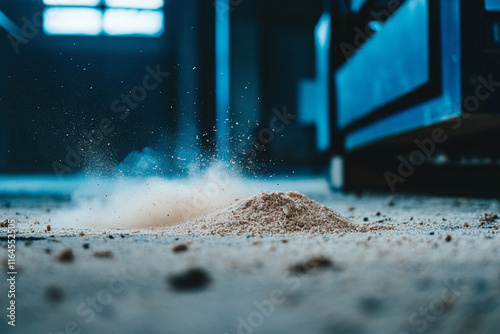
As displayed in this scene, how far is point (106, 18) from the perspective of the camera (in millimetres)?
6949

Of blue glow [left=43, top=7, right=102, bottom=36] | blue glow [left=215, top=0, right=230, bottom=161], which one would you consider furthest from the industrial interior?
blue glow [left=43, top=7, right=102, bottom=36]

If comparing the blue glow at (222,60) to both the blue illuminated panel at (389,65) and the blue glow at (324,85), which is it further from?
the blue illuminated panel at (389,65)

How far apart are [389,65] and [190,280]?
2.78 meters

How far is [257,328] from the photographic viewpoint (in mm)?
581

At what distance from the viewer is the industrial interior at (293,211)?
2.11ft

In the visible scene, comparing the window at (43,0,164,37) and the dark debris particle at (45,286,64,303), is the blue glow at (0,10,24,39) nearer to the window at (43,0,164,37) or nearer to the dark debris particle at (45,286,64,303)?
the window at (43,0,164,37)

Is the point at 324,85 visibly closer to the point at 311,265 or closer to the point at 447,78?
the point at 447,78

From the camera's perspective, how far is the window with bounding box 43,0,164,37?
22.0 ft

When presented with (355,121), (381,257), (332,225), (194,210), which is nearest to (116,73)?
(355,121)

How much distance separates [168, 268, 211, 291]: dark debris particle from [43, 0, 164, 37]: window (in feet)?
21.7

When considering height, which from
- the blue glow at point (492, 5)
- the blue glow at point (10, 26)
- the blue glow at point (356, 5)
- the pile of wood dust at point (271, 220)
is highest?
the blue glow at point (10, 26)

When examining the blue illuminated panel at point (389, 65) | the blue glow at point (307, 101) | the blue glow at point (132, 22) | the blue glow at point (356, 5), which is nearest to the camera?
the blue illuminated panel at point (389, 65)

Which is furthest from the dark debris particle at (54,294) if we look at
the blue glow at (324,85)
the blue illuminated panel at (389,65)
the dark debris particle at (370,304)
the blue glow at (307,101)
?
the blue glow at (307,101)

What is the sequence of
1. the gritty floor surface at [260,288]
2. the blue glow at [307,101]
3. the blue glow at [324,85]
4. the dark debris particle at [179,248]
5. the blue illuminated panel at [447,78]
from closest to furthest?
1. the gritty floor surface at [260,288]
2. the dark debris particle at [179,248]
3. the blue illuminated panel at [447,78]
4. the blue glow at [324,85]
5. the blue glow at [307,101]
